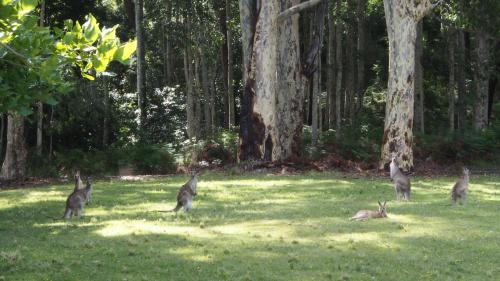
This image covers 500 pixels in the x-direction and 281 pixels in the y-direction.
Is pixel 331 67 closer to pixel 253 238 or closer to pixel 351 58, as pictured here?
pixel 351 58

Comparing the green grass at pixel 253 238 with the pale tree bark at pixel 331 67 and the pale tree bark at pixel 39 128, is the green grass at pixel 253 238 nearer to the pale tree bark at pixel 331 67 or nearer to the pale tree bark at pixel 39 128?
the pale tree bark at pixel 39 128

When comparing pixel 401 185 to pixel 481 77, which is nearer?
pixel 401 185

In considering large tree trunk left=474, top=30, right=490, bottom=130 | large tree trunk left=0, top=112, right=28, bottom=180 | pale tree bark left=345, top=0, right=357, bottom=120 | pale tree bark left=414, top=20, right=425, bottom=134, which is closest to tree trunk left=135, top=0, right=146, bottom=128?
large tree trunk left=0, top=112, right=28, bottom=180

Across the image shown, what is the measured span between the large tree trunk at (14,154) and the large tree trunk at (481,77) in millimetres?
23457

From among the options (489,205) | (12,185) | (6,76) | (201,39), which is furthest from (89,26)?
(201,39)

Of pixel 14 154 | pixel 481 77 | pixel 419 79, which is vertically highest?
pixel 481 77

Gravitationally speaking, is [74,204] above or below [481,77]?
below

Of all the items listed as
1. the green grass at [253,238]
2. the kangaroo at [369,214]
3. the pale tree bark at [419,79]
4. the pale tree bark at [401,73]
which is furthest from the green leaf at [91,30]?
the pale tree bark at [419,79]

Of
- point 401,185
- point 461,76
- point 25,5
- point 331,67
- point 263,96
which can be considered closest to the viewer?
point 25,5

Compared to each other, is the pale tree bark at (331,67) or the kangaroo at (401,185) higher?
the pale tree bark at (331,67)

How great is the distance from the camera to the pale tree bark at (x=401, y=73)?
2662 cm

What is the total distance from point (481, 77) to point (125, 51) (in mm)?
34327

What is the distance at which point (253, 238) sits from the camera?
13531 mm

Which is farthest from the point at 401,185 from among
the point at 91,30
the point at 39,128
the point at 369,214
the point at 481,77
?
the point at 481,77
